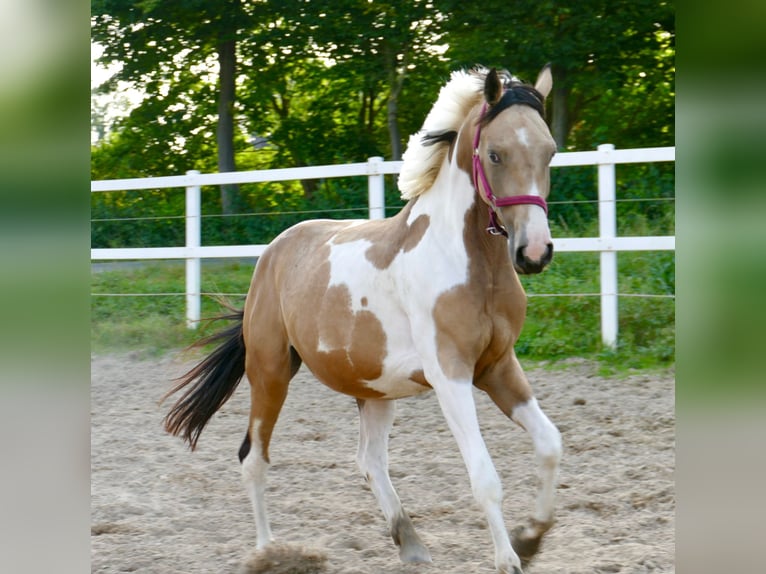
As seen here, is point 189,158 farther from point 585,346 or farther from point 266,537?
point 266,537

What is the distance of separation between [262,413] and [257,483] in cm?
32

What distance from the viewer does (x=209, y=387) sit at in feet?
14.0

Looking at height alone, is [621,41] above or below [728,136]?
above

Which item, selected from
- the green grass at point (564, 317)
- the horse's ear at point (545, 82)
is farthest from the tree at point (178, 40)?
the horse's ear at point (545, 82)

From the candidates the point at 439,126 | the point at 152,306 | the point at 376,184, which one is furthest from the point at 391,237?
the point at 152,306

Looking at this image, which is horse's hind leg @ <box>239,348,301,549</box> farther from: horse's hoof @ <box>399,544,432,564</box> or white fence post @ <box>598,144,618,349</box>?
white fence post @ <box>598,144,618,349</box>

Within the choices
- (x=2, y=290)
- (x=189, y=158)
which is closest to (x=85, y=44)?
(x=2, y=290)

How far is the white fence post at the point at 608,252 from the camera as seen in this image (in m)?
6.98

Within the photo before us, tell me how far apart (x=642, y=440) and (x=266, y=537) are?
2.34 metres

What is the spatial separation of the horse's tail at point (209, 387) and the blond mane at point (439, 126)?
136 centimetres

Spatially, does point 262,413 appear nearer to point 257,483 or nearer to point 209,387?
point 257,483

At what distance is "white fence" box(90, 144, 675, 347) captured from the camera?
Answer: 22.9 feet

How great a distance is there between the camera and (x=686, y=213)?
0.80m

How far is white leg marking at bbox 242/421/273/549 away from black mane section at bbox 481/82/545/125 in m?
1.78
